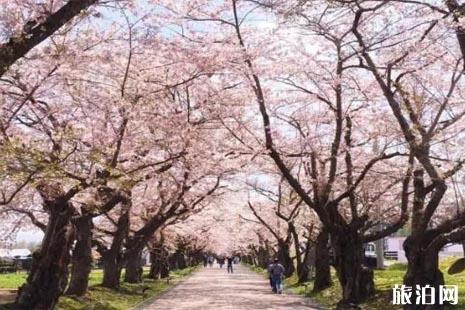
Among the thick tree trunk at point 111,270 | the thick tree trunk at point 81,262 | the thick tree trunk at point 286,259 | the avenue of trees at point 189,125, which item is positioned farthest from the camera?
the thick tree trunk at point 286,259

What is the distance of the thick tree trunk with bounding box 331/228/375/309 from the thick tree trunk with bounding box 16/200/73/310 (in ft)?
26.2

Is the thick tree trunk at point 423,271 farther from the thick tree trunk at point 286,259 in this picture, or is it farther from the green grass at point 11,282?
the thick tree trunk at point 286,259

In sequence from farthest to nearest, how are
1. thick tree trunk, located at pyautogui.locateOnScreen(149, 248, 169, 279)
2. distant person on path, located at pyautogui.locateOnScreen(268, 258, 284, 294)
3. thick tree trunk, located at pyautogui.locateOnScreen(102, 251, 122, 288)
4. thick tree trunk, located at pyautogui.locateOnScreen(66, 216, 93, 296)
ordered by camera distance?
1. thick tree trunk, located at pyautogui.locateOnScreen(149, 248, 169, 279)
2. distant person on path, located at pyautogui.locateOnScreen(268, 258, 284, 294)
3. thick tree trunk, located at pyautogui.locateOnScreen(102, 251, 122, 288)
4. thick tree trunk, located at pyautogui.locateOnScreen(66, 216, 93, 296)

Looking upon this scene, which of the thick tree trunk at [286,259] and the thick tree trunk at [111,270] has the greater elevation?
the thick tree trunk at [286,259]

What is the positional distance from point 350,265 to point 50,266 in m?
8.85

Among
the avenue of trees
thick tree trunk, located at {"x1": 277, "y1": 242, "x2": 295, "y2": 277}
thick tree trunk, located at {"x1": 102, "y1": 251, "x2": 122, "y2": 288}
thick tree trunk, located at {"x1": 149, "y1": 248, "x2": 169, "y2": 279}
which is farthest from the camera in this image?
thick tree trunk, located at {"x1": 149, "y1": 248, "x2": 169, "y2": 279}

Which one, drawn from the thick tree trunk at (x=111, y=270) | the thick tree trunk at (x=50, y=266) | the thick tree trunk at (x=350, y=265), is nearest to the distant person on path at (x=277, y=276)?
the thick tree trunk at (x=111, y=270)

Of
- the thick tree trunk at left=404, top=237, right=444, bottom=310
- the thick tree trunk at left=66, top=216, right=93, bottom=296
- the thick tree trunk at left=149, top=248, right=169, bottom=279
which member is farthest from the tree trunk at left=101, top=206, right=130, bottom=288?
the thick tree trunk at left=149, top=248, right=169, bottom=279

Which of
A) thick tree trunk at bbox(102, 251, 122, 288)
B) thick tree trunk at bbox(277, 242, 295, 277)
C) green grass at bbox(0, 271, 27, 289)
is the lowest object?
green grass at bbox(0, 271, 27, 289)

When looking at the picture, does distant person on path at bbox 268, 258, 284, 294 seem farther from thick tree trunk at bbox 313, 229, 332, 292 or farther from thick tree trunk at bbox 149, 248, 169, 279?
thick tree trunk at bbox 149, 248, 169, 279

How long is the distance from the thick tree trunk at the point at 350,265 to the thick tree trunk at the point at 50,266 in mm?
7995

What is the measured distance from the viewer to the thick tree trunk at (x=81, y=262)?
20.7 m

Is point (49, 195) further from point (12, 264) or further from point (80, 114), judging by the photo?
point (12, 264)

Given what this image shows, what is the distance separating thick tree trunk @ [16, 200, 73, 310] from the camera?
15289 millimetres
